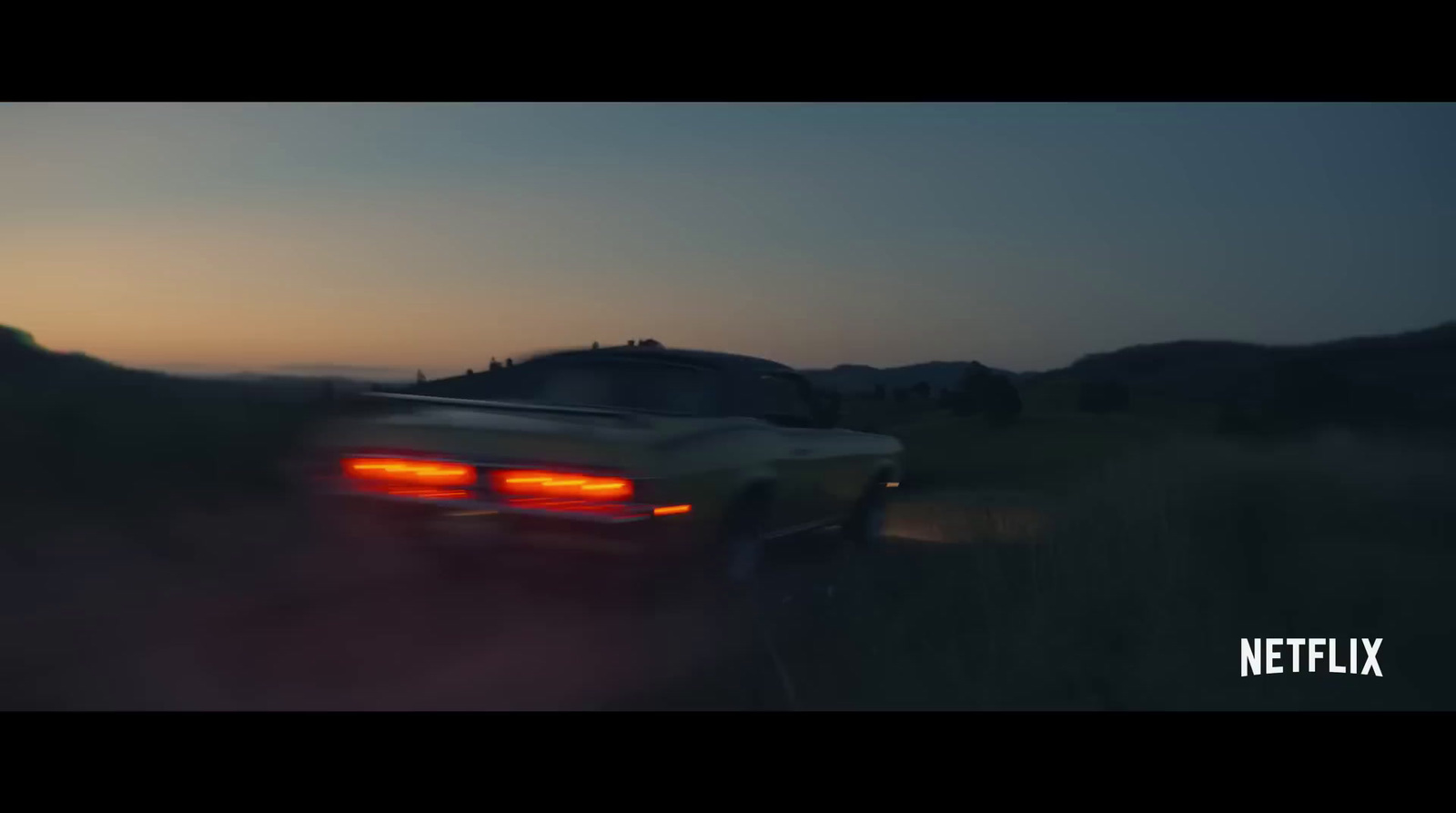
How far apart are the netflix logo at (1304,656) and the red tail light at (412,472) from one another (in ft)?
13.1

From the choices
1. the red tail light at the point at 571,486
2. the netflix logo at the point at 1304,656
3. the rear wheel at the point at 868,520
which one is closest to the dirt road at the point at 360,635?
the red tail light at the point at 571,486

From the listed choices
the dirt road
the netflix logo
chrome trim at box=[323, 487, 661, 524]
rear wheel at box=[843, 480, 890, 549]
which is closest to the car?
chrome trim at box=[323, 487, 661, 524]

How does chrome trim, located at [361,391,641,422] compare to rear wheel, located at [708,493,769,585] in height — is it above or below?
above

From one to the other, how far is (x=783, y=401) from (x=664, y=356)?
3.35ft

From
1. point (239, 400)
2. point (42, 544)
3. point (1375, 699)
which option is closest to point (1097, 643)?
point (1375, 699)

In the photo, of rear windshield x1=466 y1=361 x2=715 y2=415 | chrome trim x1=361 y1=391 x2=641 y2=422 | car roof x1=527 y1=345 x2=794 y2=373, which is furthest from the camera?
car roof x1=527 y1=345 x2=794 y2=373

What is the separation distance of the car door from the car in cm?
3

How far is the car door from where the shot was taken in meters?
8.16

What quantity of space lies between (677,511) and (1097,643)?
2.29 meters

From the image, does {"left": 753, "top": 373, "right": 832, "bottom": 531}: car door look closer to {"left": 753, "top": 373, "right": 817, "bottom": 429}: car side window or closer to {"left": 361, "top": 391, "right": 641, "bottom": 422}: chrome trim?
{"left": 753, "top": 373, "right": 817, "bottom": 429}: car side window

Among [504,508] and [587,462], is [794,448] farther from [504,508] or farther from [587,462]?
[504,508]
